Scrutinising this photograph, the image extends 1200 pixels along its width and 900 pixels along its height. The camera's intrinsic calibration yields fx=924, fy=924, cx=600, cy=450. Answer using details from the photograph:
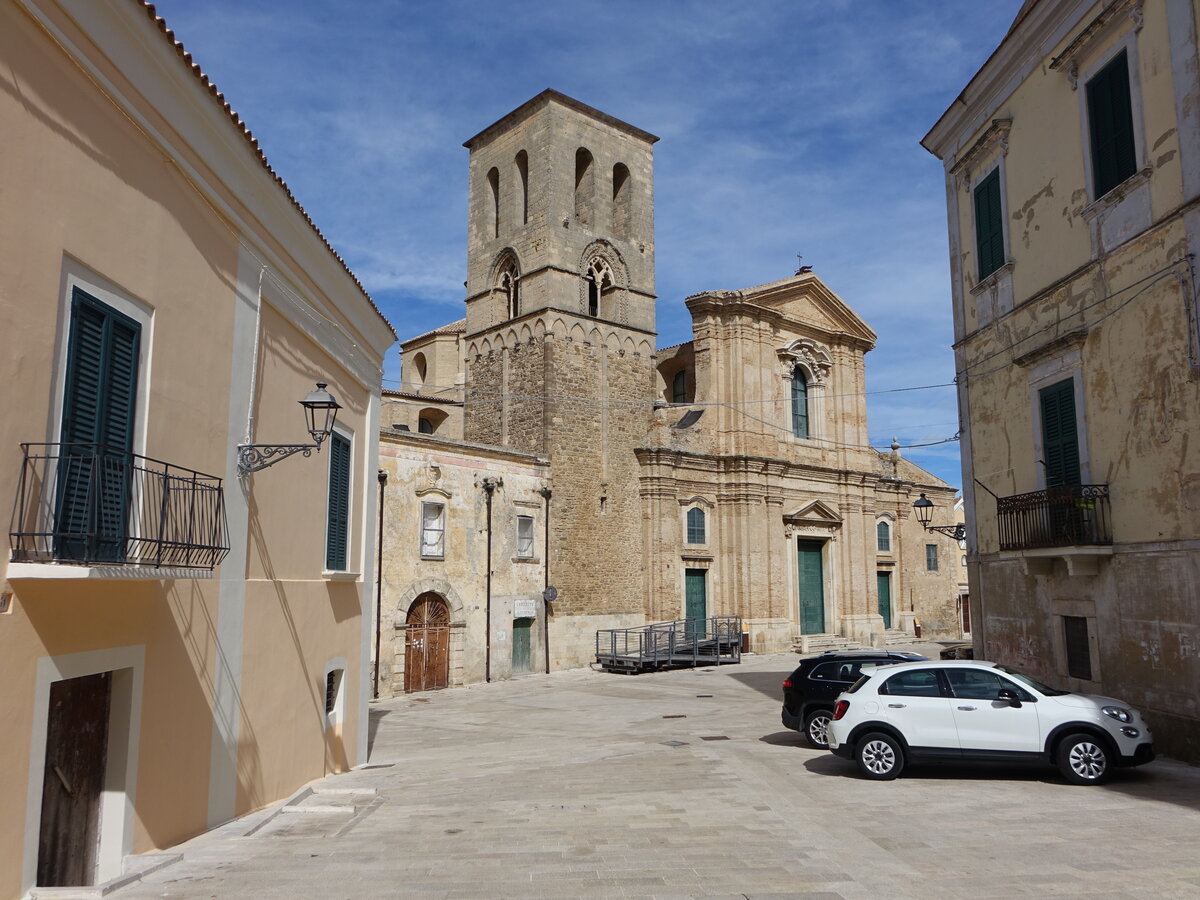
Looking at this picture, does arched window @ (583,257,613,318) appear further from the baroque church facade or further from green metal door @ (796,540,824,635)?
green metal door @ (796,540,824,635)

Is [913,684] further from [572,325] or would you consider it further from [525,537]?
[572,325]

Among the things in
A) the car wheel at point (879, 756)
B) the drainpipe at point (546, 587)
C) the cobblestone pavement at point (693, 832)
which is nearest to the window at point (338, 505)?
the cobblestone pavement at point (693, 832)

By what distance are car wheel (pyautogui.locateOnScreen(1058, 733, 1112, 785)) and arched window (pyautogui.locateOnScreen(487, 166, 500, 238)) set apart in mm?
26671

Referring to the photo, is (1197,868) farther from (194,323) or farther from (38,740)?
(194,323)

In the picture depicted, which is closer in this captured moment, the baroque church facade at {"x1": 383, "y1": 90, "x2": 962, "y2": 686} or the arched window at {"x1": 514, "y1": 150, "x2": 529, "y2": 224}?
the baroque church facade at {"x1": 383, "y1": 90, "x2": 962, "y2": 686}

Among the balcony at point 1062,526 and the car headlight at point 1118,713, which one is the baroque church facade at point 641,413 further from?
the car headlight at point 1118,713

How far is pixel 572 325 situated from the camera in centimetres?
3014

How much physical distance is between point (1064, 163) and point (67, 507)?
14.1m

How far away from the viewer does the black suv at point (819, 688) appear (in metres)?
13.6

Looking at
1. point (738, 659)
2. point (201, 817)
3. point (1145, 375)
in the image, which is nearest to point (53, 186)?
point (201, 817)

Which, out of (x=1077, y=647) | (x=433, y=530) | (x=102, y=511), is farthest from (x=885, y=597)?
(x=102, y=511)

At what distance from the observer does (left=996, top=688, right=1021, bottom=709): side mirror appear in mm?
10438

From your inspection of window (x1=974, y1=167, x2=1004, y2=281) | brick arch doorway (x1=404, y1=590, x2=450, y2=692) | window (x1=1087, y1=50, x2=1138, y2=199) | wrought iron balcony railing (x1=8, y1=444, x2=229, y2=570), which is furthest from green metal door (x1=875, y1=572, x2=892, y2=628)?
wrought iron balcony railing (x1=8, y1=444, x2=229, y2=570)

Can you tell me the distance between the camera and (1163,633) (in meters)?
11.9
